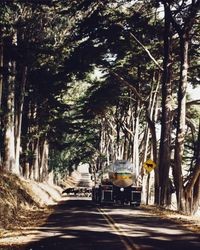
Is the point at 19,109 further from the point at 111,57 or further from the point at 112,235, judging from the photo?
the point at 112,235

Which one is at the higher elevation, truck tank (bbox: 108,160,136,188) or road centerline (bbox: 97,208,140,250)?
truck tank (bbox: 108,160,136,188)

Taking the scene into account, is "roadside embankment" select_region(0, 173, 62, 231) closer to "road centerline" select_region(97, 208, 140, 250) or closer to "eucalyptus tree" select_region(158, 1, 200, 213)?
"road centerline" select_region(97, 208, 140, 250)

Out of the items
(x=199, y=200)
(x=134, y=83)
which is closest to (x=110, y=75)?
(x=134, y=83)

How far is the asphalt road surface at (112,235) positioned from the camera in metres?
13.3

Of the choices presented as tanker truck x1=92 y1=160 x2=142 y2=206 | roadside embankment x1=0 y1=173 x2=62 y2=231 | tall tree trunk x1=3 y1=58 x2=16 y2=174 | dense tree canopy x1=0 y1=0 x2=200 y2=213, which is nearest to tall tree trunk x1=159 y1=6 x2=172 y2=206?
dense tree canopy x1=0 y1=0 x2=200 y2=213

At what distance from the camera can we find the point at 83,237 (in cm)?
1493

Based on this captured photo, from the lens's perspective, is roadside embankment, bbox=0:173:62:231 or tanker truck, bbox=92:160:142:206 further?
tanker truck, bbox=92:160:142:206

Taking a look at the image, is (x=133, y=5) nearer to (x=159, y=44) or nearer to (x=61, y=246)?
(x=159, y=44)

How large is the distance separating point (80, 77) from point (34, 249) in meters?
20.2

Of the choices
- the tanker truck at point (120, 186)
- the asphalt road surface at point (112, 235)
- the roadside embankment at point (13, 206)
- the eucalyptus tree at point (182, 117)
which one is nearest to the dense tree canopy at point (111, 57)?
the eucalyptus tree at point (182, 117)

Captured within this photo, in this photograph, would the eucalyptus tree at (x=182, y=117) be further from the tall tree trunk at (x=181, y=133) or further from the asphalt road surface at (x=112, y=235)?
the asphalt road surface at (x=112, y=235)

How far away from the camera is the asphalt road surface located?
13281 mm

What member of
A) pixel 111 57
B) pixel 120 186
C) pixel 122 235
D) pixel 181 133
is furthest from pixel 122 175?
pixel 122 235

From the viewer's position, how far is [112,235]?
15.5 metres
